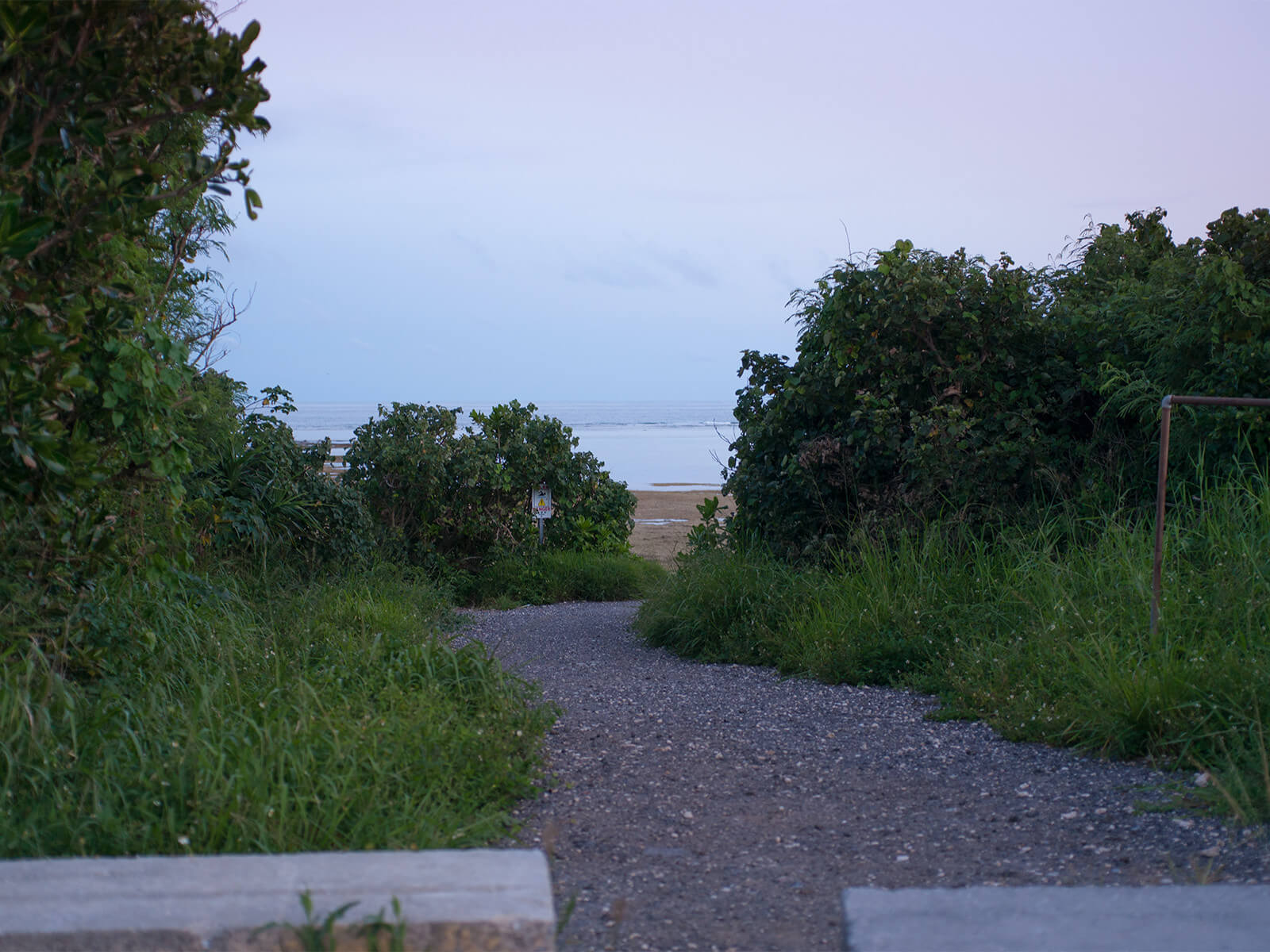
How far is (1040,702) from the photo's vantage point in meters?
4.79

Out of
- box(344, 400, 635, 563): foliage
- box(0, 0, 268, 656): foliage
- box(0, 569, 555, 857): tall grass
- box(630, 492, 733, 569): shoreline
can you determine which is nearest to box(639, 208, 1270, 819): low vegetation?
box(0, 569, 555, 857): tall grass

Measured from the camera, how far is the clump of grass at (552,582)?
12.0 m

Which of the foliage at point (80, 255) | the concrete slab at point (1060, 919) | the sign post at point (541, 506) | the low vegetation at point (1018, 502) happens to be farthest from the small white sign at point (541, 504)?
the concrete slab at point (1060, 919)

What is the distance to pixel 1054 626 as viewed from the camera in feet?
16.9

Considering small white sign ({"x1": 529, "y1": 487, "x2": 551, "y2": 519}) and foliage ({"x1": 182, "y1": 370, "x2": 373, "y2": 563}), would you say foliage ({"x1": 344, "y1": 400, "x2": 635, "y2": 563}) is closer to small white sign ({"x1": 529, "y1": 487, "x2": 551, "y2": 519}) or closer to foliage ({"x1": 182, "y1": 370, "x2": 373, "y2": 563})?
small white sign ({"x1": 529, "y1": 487, "x2": 551, "y2": 519})

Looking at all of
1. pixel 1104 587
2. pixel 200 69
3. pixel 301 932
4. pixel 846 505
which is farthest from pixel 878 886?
pixel 846 505

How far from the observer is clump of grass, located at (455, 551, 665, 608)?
1198cm

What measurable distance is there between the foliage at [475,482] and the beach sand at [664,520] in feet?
4.52

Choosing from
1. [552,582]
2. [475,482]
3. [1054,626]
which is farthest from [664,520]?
[1054,626]

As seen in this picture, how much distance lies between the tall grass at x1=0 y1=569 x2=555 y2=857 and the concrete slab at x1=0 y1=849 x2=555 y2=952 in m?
0.36

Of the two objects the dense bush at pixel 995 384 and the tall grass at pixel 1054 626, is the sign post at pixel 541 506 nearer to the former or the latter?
the dense bush at pixel 995 384

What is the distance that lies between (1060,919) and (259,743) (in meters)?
2.62

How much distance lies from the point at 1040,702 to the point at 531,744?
2.42m

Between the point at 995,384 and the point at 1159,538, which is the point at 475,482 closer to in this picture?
the point at 995,384
